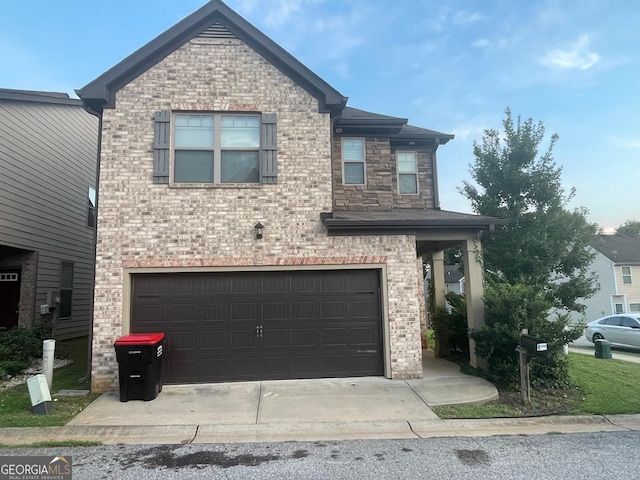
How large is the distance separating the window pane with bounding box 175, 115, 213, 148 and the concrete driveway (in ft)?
16.2

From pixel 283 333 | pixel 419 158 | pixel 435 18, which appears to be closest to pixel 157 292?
pixel 283 333

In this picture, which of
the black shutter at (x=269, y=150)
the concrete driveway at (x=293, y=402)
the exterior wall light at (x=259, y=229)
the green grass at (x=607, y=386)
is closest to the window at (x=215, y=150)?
the black shutter at (x=269, y=150)

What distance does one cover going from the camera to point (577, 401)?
727 cm

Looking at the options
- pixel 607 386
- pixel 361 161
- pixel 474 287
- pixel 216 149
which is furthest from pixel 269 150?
pixel 607 386

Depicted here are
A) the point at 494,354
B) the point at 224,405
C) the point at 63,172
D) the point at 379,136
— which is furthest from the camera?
the point at 63,172

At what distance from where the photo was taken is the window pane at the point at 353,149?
10.9m

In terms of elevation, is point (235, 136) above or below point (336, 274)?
above

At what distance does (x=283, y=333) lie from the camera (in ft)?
28.8

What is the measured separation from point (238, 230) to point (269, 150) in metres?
1.84

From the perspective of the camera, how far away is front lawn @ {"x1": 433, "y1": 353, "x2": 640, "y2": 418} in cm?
670

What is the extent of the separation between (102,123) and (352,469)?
8.01 meters

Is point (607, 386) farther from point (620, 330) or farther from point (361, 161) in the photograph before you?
point (620, 330)

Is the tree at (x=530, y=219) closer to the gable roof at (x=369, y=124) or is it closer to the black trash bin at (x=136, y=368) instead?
the gable roof at (x=369, y=124)

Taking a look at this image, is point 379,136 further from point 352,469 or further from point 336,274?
point 352,469
